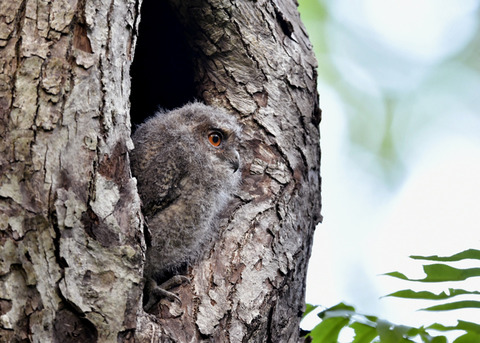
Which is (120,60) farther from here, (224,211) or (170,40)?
(170,40)

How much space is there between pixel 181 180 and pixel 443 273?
62.8 inches

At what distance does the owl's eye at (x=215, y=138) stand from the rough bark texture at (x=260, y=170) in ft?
0.57

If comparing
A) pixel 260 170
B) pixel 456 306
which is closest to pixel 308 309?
pixel 260 170

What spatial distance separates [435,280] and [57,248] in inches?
57.4

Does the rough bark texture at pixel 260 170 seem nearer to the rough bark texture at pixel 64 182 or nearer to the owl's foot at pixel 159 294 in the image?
the owl's foot at pixel 159 294

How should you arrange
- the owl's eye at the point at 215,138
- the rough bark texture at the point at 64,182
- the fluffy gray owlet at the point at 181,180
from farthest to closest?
1. the owl's eye at the point at 215,138
2. the fluffy gray owlet at the point at 181,180
3. the rough bark texture at the point at 64,182

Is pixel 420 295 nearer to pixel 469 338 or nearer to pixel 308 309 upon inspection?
pixel 469 338

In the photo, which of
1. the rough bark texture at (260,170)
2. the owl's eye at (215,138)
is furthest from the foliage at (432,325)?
the owl's eye at (215,138)

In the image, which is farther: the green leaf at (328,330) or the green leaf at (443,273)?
the green leaf at (328,330)

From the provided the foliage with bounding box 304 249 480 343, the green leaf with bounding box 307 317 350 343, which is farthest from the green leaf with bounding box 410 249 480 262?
the green leaf with bounding box 307 317 350 343

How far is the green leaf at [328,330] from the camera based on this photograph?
2721 mm

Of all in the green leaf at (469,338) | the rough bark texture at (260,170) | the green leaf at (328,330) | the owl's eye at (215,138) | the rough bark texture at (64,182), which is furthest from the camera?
the owl's eye at (215,138)

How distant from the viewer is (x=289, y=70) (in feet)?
11.9

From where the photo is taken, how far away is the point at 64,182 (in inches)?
85.1
